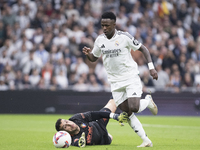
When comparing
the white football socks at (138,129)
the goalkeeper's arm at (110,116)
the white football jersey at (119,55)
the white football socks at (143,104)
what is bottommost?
the white football socks at (138,129)

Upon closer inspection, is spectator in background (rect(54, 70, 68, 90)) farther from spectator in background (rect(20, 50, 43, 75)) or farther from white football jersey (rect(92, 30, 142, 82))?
white football jersey (rect(92, 30, 142, 82))

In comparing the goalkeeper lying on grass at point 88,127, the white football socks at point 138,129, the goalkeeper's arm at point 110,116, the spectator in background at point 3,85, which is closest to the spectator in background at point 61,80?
the spectator in background at point 3,85

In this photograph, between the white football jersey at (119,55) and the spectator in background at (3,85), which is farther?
the spectator in background at (3,85)

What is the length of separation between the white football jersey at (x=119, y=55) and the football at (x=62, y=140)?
1.43 m

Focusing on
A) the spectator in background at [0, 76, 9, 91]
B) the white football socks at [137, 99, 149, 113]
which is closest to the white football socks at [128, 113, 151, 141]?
the white football socks at [137, 99, 149, 113]

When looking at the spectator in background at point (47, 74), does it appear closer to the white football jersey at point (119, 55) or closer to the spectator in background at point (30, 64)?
the spectator in background at point (30, 64)

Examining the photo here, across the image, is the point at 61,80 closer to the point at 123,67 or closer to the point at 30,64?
the point at 30,64

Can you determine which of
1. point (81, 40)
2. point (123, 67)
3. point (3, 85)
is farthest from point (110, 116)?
point (81, 40)

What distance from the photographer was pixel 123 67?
730 cm

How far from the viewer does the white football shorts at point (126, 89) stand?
7.15 m

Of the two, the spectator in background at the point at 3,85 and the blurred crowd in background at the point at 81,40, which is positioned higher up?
the blurred crowd in background at the point at 81,40

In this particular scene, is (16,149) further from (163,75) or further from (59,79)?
(163,75)

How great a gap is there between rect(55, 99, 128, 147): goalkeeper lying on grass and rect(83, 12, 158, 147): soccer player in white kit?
0.41 meters

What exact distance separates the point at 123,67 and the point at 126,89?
437 millimetres
